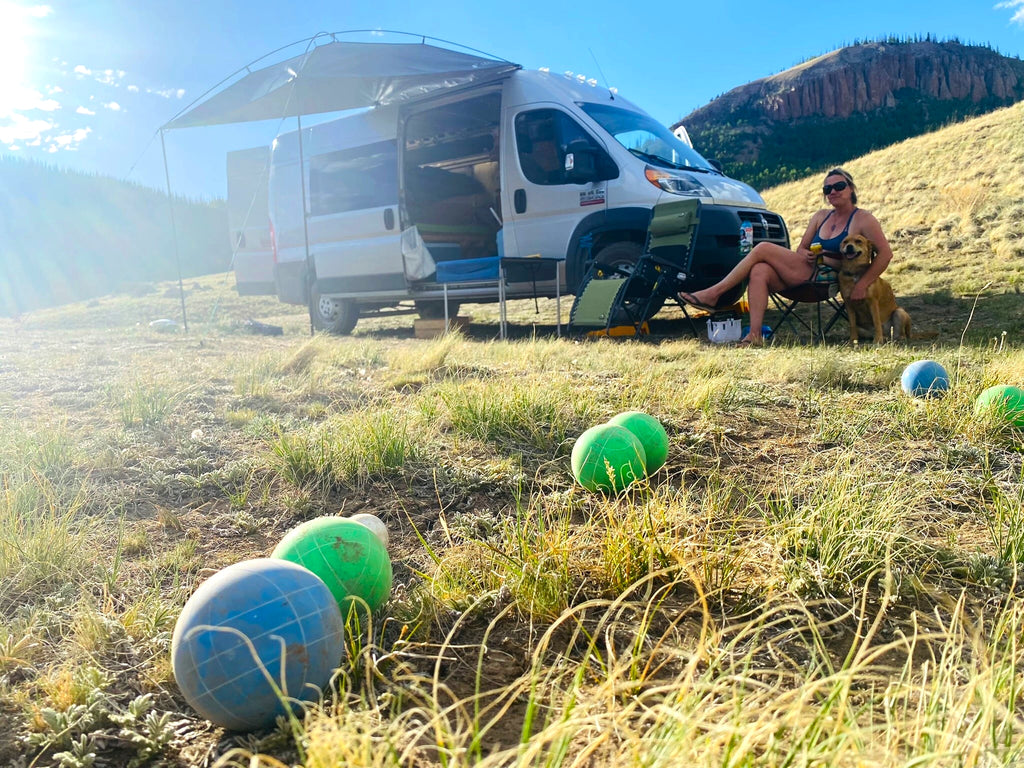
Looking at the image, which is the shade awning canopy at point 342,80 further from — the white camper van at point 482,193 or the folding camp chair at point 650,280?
the folding camp chair at point 650,280

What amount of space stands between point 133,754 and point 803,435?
2.69 meters

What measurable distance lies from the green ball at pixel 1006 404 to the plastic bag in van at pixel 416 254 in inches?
256

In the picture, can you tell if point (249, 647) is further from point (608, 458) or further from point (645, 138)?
point (645, 138)

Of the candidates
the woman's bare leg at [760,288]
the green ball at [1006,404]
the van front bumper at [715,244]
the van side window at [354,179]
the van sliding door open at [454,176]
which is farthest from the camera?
the van side window at [354,179]

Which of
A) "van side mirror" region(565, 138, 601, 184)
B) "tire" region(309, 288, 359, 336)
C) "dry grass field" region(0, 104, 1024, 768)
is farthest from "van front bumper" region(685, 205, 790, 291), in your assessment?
"tire" region(309, 288, 359, 336)

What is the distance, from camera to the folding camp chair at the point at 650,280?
6146mm

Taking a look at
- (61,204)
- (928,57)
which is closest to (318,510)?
(61,204)

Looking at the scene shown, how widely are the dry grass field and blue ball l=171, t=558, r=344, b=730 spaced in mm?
67

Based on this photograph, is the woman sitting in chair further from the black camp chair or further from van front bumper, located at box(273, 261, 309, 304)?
van front bumper, located at box(273, 261, 309, 304)

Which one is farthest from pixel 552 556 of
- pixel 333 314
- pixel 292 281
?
pixel 292 281

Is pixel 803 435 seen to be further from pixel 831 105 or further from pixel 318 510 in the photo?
pixel 831 105

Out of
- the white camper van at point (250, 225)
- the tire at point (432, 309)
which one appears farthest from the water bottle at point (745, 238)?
the white camper van at point (250, 225)

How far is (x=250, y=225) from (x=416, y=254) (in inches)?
267

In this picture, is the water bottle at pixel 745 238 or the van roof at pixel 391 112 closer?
the water bottle at pixel 745 238
